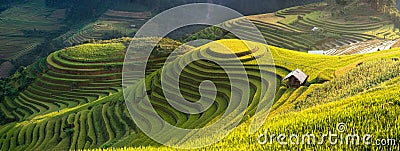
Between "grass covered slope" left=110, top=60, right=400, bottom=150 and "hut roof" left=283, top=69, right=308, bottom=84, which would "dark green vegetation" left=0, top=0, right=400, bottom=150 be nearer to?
"grass covered slope" left=110, top=60, right=400, bottom=150

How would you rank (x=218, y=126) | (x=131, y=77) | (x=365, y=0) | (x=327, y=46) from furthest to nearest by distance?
1. (x=365, y=0)
2. (x=327, y=46)
3. (x=131, y=77)
4. (x=218, y=126)

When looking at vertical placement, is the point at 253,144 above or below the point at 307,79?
above

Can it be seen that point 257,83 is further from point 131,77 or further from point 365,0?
point 365,0

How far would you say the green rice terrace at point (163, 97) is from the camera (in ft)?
23.0

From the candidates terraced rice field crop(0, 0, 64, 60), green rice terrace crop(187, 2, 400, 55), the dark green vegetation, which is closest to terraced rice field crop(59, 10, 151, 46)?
terraced rice field crop(0, 0, 64, 60)

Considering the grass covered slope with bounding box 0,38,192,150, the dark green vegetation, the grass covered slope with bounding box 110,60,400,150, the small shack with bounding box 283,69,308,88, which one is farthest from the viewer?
the grass covered slope with bounding box 0,38,192,150

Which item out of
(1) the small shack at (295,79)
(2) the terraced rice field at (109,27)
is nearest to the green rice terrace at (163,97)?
(1) the small shack at (295,79)

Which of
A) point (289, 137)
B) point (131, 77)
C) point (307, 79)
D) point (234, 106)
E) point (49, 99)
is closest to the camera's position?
point (289, 137)

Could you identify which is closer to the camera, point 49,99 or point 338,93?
point 338,93

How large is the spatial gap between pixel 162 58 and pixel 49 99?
391 inches

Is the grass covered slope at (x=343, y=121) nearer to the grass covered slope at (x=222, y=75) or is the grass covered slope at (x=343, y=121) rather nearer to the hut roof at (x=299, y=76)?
the grass covered slope at (x=222, y=75)

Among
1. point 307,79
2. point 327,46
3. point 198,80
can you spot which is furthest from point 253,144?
point 327,46

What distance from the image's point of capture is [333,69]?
1498 centimetres

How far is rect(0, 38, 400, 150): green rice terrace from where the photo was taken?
23.0 feet
